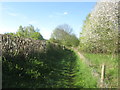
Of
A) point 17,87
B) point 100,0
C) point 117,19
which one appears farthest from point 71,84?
point 100,0

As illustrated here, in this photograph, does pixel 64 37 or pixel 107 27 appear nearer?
pixel 107 27

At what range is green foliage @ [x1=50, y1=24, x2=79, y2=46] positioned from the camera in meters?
49.7

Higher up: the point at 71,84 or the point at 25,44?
the point at 25,44

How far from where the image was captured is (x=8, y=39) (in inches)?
347

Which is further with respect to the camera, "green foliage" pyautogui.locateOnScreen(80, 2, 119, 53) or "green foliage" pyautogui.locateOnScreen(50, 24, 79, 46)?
"green foliage" pyautogui.locateOnScreen(50, 24, 79, 46)

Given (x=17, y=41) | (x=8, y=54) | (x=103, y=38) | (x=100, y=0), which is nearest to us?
(x=8, y=54)

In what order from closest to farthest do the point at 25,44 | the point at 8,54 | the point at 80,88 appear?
the point at 80,88 → the point at 8,54 → the point at 25,44

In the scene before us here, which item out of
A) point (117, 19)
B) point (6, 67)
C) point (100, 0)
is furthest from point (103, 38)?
point (6, 67)

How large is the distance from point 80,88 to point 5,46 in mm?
4995

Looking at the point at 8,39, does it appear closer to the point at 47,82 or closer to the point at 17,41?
the point at 17,41

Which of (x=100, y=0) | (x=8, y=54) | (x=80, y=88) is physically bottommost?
(x=80, y=88)

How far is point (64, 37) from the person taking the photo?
51.7 meters

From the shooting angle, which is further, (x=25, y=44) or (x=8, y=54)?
(x=25, y=44)

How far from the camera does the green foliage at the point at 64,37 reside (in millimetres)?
49697
